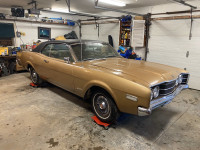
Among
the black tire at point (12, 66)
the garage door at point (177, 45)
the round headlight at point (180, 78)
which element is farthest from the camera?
the black tire at point (12, 66)

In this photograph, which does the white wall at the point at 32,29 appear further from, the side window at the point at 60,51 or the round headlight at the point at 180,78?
the round headlight at the point at 180,78

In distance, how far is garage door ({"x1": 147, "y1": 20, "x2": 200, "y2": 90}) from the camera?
5.07 metres

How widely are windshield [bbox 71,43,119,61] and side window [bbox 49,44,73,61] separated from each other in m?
0.17

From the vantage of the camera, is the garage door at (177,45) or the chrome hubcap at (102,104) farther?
the garage door at (177,45)

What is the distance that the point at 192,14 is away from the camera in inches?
193

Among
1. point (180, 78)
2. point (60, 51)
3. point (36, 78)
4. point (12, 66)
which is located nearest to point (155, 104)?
point (180, 78)

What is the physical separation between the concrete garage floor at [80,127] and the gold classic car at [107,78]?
40 cm

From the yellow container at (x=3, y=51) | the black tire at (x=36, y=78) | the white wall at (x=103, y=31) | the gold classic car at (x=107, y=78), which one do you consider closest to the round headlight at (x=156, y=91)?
the gold classic car at (x=107, y=78)

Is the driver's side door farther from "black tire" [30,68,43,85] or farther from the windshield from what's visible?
"black tire" [30,68,43,85]

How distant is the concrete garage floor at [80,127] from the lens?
7.39 feet

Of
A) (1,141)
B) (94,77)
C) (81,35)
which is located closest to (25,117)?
(1,141)

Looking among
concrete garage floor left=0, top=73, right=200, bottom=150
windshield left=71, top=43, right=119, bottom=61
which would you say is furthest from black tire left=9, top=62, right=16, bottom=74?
windshield left=71, top=43, right=119, bottom=61

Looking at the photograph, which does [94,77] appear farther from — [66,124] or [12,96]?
[12,96]

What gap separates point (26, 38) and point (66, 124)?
6537mm
